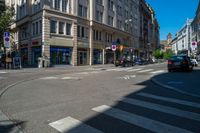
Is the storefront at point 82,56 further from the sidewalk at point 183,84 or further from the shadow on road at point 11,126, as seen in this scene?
the shadow on road at point 11,126

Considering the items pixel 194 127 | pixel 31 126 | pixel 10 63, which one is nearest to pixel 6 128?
pixel 31 126

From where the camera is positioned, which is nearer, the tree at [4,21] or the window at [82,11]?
the tree at [4,21]

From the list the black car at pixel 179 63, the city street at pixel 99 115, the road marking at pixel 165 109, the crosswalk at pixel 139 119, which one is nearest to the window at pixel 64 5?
the black car at pixel 179 63

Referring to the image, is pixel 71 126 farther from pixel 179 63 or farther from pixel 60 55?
pixel 60 55

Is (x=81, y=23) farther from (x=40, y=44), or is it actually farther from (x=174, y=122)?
(x=174, y=122)

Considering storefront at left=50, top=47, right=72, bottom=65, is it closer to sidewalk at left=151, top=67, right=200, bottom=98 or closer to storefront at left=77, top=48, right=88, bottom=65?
storefront at left=77, top=48, right=88, bottom=65

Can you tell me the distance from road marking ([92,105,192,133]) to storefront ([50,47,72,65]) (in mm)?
26032

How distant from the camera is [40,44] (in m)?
30.8

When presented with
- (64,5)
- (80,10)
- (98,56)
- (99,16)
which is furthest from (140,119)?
(99,16)

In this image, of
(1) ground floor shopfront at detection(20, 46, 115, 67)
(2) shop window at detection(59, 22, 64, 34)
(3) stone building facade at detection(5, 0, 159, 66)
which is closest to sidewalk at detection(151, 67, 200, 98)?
(3) stone building facade at detection(5, 0, 159, 66)

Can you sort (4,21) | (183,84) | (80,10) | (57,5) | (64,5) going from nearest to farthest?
(183,84) → (4,21) → (57,5) → (64,5) → (80,10)

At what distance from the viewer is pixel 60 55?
107ft

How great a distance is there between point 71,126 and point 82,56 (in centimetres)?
3283

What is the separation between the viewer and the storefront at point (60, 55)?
103 ft
